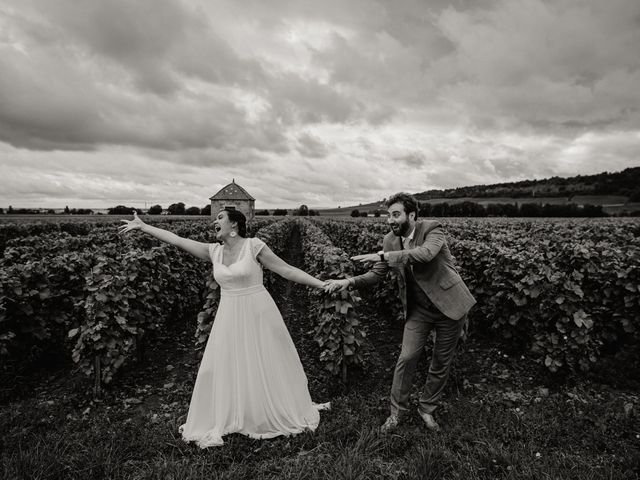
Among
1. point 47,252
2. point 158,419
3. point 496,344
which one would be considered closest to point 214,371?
point 158,419

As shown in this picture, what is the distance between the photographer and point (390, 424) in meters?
4.10

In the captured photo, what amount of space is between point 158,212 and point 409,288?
110 m

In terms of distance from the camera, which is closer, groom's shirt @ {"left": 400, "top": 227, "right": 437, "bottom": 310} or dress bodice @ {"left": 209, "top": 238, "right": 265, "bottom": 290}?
dress bodice @ {"left": 209, "top": 238, "right": 265, "bottom": 290}

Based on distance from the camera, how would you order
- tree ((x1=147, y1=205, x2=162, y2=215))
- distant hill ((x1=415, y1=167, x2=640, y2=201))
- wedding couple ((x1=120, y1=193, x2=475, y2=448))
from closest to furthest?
wedding couple ((x1=120, y1=193, x2=475, y2=448)) < distant hill ((x1=415, y1=167, x2=640, y2=201)) < tree ((x1=147, y1=205, x2=162, y2=215))

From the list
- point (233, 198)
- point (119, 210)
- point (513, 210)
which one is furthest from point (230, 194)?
point (513, 210)

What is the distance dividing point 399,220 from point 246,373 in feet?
8.15

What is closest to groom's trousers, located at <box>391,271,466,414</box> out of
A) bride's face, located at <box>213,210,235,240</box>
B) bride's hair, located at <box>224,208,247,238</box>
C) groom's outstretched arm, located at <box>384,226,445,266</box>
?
groom's outstretched arm, located at <box>384,226,445,266</box>

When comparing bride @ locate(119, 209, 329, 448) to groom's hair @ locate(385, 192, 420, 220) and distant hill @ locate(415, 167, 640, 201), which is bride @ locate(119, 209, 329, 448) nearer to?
groom's hair @ locate(385, 192, 420, 220)

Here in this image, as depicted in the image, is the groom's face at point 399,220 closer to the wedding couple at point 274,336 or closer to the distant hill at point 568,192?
the wedding couple at point 274,336

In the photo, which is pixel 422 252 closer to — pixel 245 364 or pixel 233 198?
pixel 245 364

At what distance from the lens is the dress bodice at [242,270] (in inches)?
160

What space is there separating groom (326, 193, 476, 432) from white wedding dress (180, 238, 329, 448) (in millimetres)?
1186

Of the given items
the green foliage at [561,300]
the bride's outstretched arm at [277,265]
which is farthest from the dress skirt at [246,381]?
the green foliage at [561,300]

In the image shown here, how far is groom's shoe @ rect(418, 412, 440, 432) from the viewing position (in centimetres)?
412
